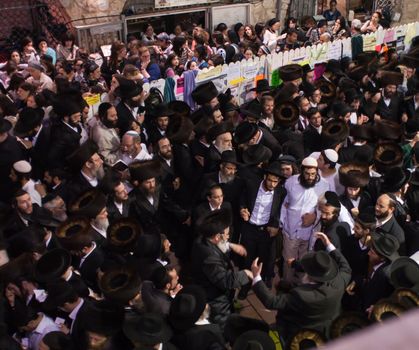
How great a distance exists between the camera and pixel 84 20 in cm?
1356

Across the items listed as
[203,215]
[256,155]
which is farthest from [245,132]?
[203,215]

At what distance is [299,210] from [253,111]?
7.95 feet

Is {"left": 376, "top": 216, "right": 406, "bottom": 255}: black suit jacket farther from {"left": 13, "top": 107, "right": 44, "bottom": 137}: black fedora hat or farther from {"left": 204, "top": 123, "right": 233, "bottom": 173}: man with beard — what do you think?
{"left": 13, "top": 107, "right": 44, "bottom": 137}: black fedora hat

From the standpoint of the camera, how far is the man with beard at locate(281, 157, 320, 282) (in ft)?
17.6

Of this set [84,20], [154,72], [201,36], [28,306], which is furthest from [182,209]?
[84,20]

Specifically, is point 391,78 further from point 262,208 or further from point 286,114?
point 262,208

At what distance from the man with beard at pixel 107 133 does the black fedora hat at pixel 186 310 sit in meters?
3.27

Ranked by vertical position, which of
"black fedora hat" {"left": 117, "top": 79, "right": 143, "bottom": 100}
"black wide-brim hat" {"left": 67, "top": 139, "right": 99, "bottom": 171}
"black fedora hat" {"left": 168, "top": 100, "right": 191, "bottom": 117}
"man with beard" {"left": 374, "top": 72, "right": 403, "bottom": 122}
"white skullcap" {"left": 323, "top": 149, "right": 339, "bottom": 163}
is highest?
"black fedora hat" {"left": 117, "top": 79, "right": 143, "bottom": 100}

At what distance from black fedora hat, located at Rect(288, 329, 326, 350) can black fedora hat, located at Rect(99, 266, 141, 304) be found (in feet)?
4.24

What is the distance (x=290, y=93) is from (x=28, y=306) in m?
5.49

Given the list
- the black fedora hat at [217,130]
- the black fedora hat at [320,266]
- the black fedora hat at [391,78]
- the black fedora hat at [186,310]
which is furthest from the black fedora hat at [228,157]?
the black fedora hat at [391,78]

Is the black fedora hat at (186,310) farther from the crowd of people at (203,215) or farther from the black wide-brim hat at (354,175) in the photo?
the black wide-brim hat at (354,175)

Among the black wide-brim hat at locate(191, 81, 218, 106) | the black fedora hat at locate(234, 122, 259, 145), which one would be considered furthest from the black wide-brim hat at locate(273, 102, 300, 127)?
the black wide-brim hat at locate(191, 81, 218, 106)

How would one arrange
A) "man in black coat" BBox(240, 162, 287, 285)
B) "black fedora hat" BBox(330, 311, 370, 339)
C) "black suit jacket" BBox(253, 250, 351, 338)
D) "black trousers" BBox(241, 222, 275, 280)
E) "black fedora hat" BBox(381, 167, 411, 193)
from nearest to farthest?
"black fedora hat" BBox(330, 311, 370, 339) < "black suit jacket" BBox(253, 250, 351, 338) < "black fedora hat" BBox(381, 167, 411, 193) < "man in black coat" BBox(240, 162, 287, 285) < "black trousers" BBox(241, 222, 275, 280)
